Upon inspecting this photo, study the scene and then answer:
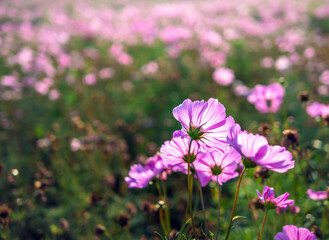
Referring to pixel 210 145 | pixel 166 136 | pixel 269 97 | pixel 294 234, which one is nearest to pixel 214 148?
pixel 210 145

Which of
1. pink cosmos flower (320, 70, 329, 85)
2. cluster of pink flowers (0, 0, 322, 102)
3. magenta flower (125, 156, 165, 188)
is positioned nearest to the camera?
magenta flower (125, 156, 165, 188)

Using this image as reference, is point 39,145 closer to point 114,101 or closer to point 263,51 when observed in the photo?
point 114,101

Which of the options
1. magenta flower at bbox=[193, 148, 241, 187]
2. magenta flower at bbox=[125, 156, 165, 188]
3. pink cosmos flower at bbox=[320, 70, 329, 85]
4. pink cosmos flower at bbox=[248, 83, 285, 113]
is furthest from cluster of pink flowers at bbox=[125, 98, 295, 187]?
pink cosmos flower at bbox=[320, 70, 329, 85]

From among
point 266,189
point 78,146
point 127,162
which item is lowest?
point 127,162

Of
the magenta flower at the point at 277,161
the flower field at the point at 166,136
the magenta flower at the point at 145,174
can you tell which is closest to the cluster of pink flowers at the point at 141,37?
the flower field at the point at 166,136

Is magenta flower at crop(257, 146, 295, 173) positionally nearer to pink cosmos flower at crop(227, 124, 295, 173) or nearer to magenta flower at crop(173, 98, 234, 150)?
pink cosmos flower at crop(227, 124, 295, 173)

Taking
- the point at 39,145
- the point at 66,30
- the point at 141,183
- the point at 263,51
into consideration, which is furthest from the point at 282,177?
the point at 66,30

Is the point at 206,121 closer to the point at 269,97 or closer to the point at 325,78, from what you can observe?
the point at 269,97
